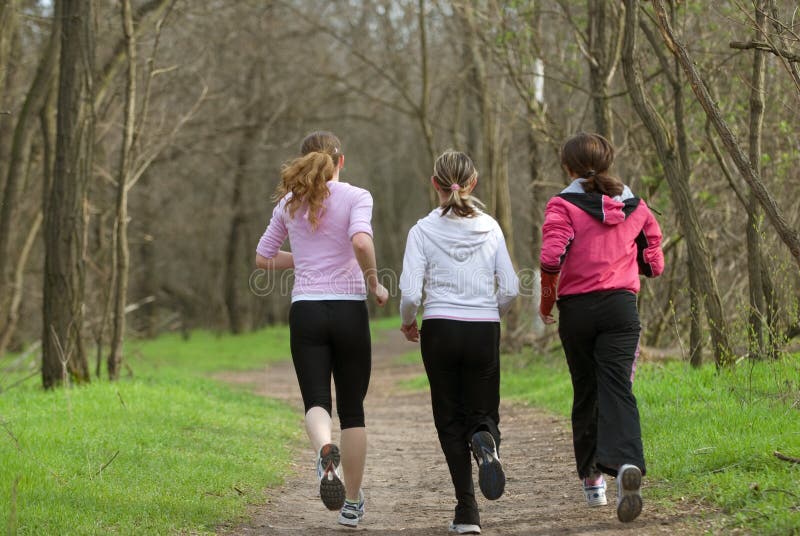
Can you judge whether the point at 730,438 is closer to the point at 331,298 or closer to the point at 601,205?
the point at 601,205

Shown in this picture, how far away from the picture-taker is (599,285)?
540 centimetres

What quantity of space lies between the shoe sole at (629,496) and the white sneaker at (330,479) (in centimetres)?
140

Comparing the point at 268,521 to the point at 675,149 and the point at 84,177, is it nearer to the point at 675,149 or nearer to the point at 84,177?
the point at 675,149

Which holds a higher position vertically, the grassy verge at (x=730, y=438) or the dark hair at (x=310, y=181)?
the dark hair at (x=310, y=181)

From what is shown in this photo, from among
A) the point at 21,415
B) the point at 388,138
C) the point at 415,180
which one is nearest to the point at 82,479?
the point at 21,415

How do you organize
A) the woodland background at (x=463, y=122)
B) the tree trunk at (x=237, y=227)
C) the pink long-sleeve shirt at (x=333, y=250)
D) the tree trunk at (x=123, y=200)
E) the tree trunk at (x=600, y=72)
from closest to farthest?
the pink long-sleeve shirt at (x=333, y=250) → the woodland background at (x=463, y=122) → the tree trunk at (x=600, y=72) → the tree trunk at (x=123, y=200) → the tree trunk at (x=237, y=227)

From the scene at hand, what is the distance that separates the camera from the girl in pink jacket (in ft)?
17.5

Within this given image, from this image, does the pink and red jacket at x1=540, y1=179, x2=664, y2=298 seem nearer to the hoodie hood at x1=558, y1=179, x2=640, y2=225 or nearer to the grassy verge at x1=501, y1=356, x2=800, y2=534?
the hoodie hood at x1=558, y1=179, x2=640, y2=225

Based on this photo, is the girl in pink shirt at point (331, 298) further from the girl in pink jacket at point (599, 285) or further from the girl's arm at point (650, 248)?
the girl's arm at point (650, 248)

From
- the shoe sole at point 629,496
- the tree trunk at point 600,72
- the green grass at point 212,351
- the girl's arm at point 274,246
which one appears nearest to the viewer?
→ the shoe sole at point 629,496

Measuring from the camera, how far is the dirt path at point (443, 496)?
17.4 ft

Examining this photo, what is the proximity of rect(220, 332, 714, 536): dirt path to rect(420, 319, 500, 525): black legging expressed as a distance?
0.33m

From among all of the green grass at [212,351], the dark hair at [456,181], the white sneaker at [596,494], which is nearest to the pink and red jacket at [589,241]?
the dark hair at [456,181]

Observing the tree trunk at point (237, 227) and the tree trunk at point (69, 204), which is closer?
the tree trunk at point (69, 204)
